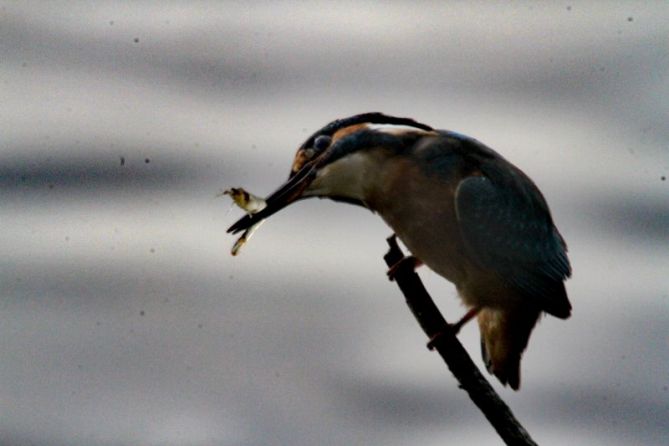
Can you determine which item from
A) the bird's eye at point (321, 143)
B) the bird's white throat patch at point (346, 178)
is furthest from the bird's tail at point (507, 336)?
→ the bird's eye at point (321, 143)

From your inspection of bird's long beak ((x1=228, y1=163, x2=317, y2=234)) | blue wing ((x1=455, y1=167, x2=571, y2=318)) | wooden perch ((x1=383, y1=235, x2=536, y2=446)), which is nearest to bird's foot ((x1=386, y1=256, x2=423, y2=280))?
wooden perch ((x1=383, y1=235, x2=536, y2=446))

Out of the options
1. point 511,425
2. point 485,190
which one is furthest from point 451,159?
point 511,425

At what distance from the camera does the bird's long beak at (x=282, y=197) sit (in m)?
2.05

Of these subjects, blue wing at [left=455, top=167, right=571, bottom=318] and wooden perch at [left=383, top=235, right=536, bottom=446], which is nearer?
wooden perch at [left=383, top=235, right=536, bottom=446]

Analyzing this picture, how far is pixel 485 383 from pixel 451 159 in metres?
0.57

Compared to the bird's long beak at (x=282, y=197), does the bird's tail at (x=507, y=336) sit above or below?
below

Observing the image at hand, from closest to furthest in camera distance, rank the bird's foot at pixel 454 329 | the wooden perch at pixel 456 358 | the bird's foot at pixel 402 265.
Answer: the wooden perch at pixel 456 358 → the bird's foot at pixel 454 329 → the bird's foot at pixel 402 265

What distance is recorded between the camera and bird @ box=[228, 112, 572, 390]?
2.09 m

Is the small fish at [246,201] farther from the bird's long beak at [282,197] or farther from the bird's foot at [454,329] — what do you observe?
the bird's foot at [454,329]

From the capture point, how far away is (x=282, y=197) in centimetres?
205

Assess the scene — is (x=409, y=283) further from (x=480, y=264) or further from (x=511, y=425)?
(x=511, y=425)

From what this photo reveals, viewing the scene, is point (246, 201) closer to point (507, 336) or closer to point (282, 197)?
point (282, 197)

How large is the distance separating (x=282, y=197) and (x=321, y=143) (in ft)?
0.58

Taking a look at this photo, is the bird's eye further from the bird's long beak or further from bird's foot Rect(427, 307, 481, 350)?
bird's foot Rect(427, 307, 481, 350)
